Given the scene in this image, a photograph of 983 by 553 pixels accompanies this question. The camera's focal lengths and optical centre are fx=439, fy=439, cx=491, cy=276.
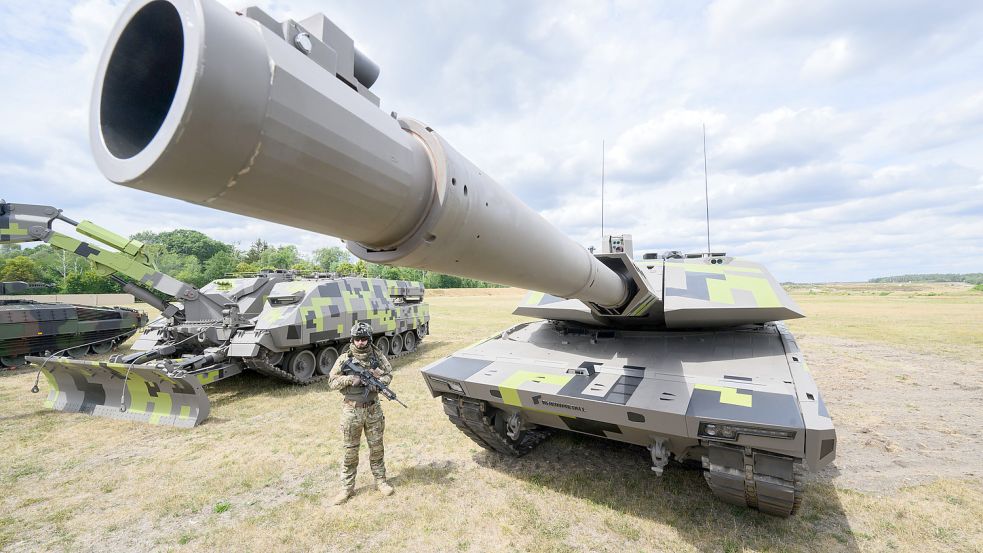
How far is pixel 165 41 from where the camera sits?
0.98 meters

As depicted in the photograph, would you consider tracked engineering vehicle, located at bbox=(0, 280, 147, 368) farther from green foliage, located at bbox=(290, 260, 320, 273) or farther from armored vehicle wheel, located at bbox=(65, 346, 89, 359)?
green foliage, located at bbox=(290, 260, 320, 273)

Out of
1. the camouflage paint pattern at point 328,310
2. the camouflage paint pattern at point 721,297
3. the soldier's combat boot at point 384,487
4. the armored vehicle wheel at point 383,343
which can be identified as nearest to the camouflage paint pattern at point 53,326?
the camouflage paint pattern at point 328,310

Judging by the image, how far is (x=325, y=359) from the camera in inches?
343

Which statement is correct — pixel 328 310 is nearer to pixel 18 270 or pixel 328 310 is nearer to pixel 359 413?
pixel 359 413

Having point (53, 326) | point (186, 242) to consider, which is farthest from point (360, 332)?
point (186, 242)

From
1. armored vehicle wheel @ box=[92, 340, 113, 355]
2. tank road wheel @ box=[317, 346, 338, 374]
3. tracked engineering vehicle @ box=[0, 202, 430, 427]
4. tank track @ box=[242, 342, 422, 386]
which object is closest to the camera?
tracked engineering vehicle @ box=[0, 202, 430, 427]

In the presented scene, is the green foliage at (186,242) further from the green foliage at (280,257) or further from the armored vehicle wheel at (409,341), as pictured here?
the armored vehicle wheel at (409,341)

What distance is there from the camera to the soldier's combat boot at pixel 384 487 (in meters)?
4.04

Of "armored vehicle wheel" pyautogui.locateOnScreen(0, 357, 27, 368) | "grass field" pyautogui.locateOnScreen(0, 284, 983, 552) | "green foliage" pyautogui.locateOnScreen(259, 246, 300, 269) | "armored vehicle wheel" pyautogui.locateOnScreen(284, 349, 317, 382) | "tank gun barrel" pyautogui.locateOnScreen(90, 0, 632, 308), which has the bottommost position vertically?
"grass field" pyautogui.locateOnScreen(0, 284, 983, 552)

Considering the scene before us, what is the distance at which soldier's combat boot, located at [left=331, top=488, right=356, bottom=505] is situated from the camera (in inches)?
154

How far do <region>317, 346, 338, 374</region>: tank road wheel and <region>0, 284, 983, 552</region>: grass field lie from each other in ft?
5.91

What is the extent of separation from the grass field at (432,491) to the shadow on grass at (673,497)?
18 mm

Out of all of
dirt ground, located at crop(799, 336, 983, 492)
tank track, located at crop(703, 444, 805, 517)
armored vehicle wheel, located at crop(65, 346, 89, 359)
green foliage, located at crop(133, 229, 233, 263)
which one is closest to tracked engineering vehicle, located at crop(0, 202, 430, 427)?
armored vehicle wheel, located at crop(65, 346, 89, 359)

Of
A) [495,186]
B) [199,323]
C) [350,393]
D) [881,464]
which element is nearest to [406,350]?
[199,323]
